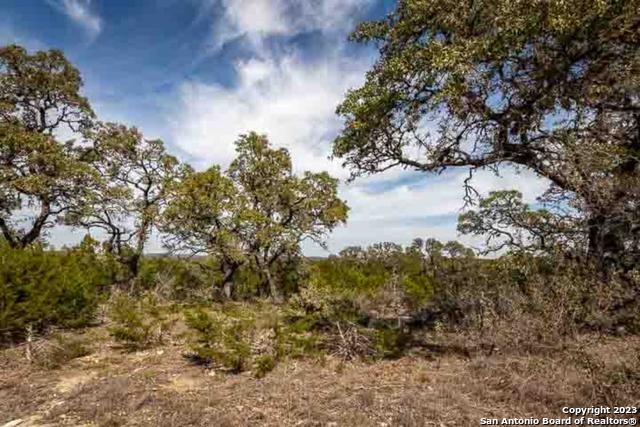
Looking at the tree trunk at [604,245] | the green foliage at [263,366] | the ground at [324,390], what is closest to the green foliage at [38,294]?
the ground at [324,390]

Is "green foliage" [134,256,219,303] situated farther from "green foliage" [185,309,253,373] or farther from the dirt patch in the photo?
the dirt patch

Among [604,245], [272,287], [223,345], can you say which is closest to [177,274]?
[272,287]

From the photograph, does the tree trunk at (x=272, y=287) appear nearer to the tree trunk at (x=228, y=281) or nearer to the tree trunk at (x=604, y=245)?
the tree trunk at (x=228, y=281)

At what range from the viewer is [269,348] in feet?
23.5

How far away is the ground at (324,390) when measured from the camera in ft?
14.7

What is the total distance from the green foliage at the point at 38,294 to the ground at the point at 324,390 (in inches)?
48.1

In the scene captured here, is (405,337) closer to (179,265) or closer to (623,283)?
(623,283)

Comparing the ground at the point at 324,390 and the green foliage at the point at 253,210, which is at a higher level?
the green foliage at the point at 253,210

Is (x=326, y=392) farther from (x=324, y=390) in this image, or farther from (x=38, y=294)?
(x=38, y=294)

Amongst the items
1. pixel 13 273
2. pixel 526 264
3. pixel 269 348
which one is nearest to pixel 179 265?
pixel 13 273

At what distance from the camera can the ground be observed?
177 inches

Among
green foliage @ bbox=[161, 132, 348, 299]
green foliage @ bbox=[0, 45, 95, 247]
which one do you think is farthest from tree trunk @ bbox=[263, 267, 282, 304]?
green foliage @ bbox=[0, 45, 95, 247]

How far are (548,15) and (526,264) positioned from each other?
403 cm

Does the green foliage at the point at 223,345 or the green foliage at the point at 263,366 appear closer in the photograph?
the green foliage at the point at 263,366
